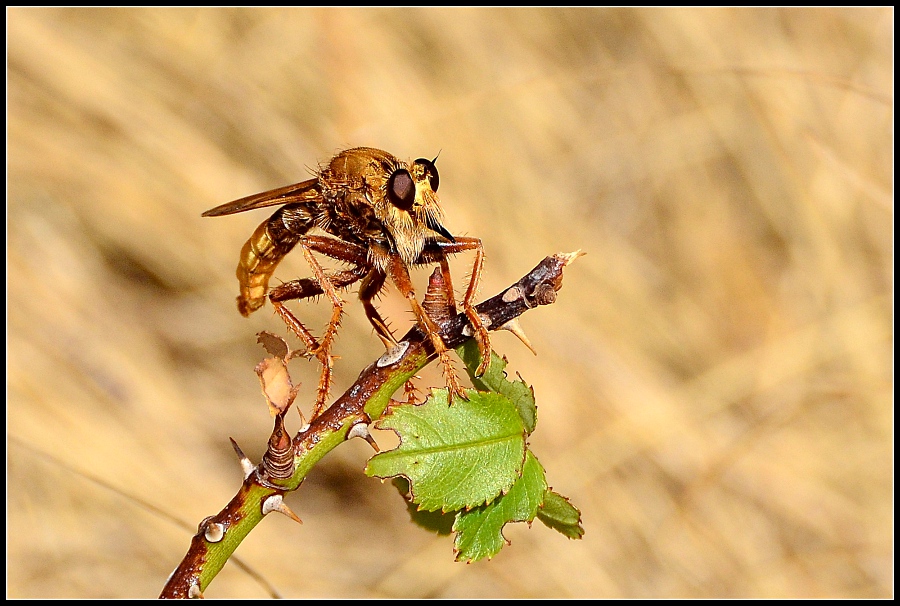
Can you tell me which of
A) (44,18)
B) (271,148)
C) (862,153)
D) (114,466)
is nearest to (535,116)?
(271,148)

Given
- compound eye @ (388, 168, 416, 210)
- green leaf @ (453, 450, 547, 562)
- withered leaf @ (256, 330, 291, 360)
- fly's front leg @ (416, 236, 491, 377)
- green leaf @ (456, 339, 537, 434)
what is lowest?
green leaf @ (453, 450, 547, 562)

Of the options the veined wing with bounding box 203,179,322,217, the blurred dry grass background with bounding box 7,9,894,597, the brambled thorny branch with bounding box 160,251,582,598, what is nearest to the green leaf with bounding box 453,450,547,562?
the brambled thorny branch with bounding box 160,251,582,598

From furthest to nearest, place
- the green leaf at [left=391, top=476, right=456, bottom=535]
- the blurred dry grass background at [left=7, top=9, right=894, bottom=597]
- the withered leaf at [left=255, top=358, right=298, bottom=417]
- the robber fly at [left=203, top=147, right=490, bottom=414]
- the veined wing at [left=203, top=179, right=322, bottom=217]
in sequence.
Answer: the blurred dry grass background at [left=7, top=9, right=894, bottom=597] → the veined wing at [left=203, top=179, right=322, bottom=217] → the robber fly at [left=203, top=147, right=490, bottom=414] → the green leaf at [left=391, top=476, right=456, bottom=535] → the withered leaf at [left=255, top=358, right=298, bottom=417]

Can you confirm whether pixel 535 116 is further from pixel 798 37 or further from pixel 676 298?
pixel 798 37

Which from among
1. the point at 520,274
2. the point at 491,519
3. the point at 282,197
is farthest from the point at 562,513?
the point at 520,274

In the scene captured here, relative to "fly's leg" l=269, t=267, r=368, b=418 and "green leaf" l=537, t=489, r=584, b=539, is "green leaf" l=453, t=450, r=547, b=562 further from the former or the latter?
"fly's leg" l=269, t=267, r=368, b=418
